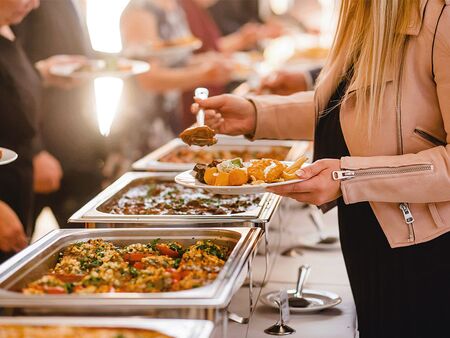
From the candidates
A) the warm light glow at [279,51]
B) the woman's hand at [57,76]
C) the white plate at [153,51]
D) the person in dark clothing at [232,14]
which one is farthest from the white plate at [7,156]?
the person in dark clothing at [232,14]

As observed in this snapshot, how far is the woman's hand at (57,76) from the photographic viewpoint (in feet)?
11.6

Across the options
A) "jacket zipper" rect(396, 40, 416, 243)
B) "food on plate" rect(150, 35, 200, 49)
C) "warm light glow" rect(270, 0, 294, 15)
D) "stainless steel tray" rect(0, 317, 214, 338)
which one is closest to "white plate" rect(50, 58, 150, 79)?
"food on plate" rect(150, 35, 200, 49)

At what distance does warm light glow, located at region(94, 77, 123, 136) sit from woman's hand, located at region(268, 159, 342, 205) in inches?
87.1

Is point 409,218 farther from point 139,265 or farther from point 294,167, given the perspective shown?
point 139,265

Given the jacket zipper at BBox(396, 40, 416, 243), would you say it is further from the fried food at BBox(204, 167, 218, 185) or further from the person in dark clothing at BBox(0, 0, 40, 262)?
the person in dark clothing at BBox(0, 0, 40, 262)

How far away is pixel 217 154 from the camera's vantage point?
140 inches

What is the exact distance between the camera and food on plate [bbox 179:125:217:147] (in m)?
2.15

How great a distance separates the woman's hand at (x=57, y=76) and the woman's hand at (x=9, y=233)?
2.84 ft

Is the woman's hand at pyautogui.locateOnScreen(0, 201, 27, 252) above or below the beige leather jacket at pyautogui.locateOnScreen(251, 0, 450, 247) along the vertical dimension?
below

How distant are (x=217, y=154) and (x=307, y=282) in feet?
3.43

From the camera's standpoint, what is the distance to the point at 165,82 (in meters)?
5.12

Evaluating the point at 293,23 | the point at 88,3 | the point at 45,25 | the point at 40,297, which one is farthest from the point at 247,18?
the point at 40,297

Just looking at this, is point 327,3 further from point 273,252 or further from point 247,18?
point 273,252

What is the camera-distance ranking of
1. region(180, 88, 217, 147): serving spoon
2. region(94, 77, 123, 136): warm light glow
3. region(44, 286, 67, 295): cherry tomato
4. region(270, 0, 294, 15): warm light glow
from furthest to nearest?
region(270, 0, 294, 15): warm light glow → region(94, 77, 123, 136): warm light glow → region(180, 88, 217, 147): serving spoon → region(44, 286, 67, 295): cherry tomato
